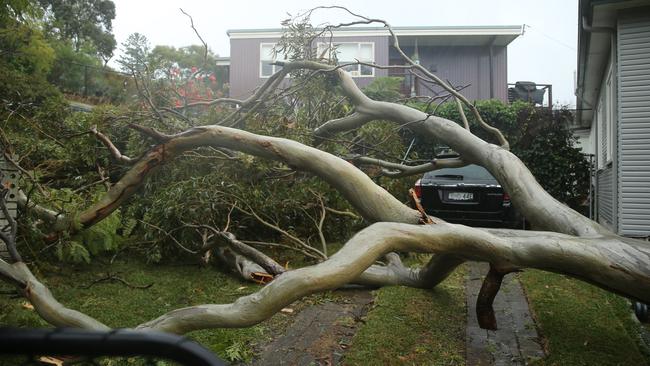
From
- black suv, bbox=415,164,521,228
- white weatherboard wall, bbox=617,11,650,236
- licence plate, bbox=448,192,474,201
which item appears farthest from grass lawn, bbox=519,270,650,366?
licence plate, bbox=448,192,474,201

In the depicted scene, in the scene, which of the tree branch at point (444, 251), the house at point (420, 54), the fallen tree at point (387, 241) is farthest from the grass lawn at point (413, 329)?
the house at point (420, 54)

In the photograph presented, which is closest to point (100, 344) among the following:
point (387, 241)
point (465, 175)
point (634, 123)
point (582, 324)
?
point (387, 241)

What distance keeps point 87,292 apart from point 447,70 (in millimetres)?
19521

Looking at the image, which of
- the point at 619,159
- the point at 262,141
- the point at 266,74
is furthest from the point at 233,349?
the point at 266,74

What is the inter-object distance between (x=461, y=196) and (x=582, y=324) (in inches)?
177

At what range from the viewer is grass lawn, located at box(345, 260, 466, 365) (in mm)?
3847

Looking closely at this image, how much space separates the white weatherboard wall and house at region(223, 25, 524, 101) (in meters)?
13.9

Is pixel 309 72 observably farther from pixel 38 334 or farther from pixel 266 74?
pixel 266 74

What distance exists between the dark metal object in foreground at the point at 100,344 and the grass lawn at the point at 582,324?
11.4 feet

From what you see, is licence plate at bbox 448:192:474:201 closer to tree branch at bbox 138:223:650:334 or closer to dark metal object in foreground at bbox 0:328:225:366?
tree branch at bbox 138:223:650:334

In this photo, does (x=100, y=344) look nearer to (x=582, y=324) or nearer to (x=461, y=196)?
(x=582, y=324)

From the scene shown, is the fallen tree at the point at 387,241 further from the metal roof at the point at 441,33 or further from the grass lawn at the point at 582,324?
the metal roof at the point at 441,33

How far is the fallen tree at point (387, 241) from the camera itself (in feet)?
9.88

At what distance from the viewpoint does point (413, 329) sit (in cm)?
451
